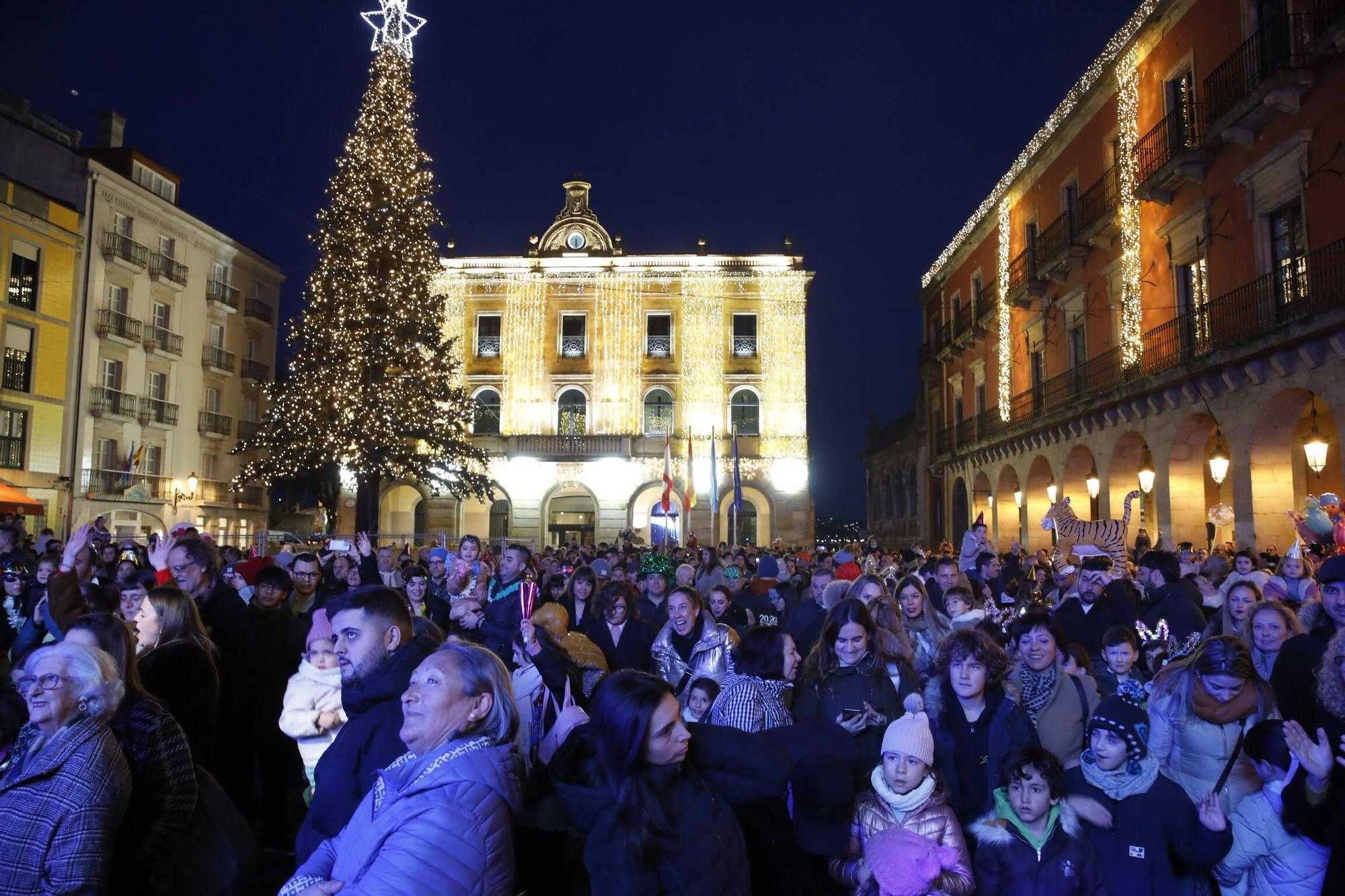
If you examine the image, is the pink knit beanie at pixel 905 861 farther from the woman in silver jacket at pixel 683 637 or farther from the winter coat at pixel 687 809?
the woman in silver jacket at pixel 683 637

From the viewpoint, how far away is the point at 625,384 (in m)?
36.9

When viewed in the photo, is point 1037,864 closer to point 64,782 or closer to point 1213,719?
point 1213,719

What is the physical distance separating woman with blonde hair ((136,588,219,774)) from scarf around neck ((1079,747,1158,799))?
3.91 meters

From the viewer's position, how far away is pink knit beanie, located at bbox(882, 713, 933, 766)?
3.40 metres

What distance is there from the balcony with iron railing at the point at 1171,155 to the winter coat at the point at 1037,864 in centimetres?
1628

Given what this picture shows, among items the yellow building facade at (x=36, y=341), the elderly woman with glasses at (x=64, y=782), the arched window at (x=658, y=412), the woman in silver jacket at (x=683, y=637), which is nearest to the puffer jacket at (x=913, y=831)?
the woman in silver jacket at (x=683, y=637)

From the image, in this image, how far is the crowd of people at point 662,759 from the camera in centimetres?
274

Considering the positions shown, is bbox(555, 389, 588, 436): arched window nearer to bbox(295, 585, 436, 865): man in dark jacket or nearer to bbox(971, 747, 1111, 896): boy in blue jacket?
bbox(295, 585, 436, 865): man in dark jacket

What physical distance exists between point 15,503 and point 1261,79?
2499 cm

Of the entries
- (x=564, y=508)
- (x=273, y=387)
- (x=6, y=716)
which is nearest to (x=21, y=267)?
(x=273, y=387)

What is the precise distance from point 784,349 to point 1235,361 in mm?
22547

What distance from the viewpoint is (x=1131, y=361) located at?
19312mm

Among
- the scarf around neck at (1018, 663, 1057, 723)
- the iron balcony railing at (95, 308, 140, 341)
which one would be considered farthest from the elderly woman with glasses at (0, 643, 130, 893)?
the iron balcony railing at (95, 308, 140, 341)

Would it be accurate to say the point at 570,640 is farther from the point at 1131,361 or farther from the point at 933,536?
the point at 933,536
